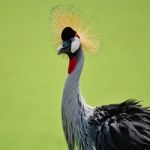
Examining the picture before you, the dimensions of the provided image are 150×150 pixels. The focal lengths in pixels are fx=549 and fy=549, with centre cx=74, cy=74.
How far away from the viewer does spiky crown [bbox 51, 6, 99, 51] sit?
97.7 inches

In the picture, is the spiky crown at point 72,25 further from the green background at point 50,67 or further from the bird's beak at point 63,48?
the green background at point 50,67

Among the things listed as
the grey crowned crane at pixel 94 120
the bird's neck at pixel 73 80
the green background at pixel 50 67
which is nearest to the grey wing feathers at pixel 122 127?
the grey crowned crane at pixel 94 120

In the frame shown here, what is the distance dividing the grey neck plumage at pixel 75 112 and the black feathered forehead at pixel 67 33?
13 centimetres

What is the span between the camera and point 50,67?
129 inches

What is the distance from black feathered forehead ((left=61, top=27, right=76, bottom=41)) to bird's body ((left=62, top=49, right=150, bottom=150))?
82 mm

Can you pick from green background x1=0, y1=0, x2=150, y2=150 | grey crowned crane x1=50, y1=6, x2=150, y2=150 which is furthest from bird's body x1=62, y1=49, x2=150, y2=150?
green background x1=0, y1=0, x2=150, y2=150

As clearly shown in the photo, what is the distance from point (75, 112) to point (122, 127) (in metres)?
0.23

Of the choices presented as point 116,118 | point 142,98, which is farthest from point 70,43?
point 142,98

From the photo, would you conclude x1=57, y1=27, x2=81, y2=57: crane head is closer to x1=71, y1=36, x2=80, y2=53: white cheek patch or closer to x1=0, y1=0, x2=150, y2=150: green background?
x1=71, y1=36, x2=80, y2=53: white cheek patch

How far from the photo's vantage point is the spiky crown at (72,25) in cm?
248

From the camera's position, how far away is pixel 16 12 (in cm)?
336

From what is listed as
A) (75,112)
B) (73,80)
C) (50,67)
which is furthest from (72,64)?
(50,67)

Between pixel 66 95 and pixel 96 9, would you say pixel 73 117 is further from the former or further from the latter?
pixel 96 9

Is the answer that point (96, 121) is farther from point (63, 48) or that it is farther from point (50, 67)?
point (50, 67)
